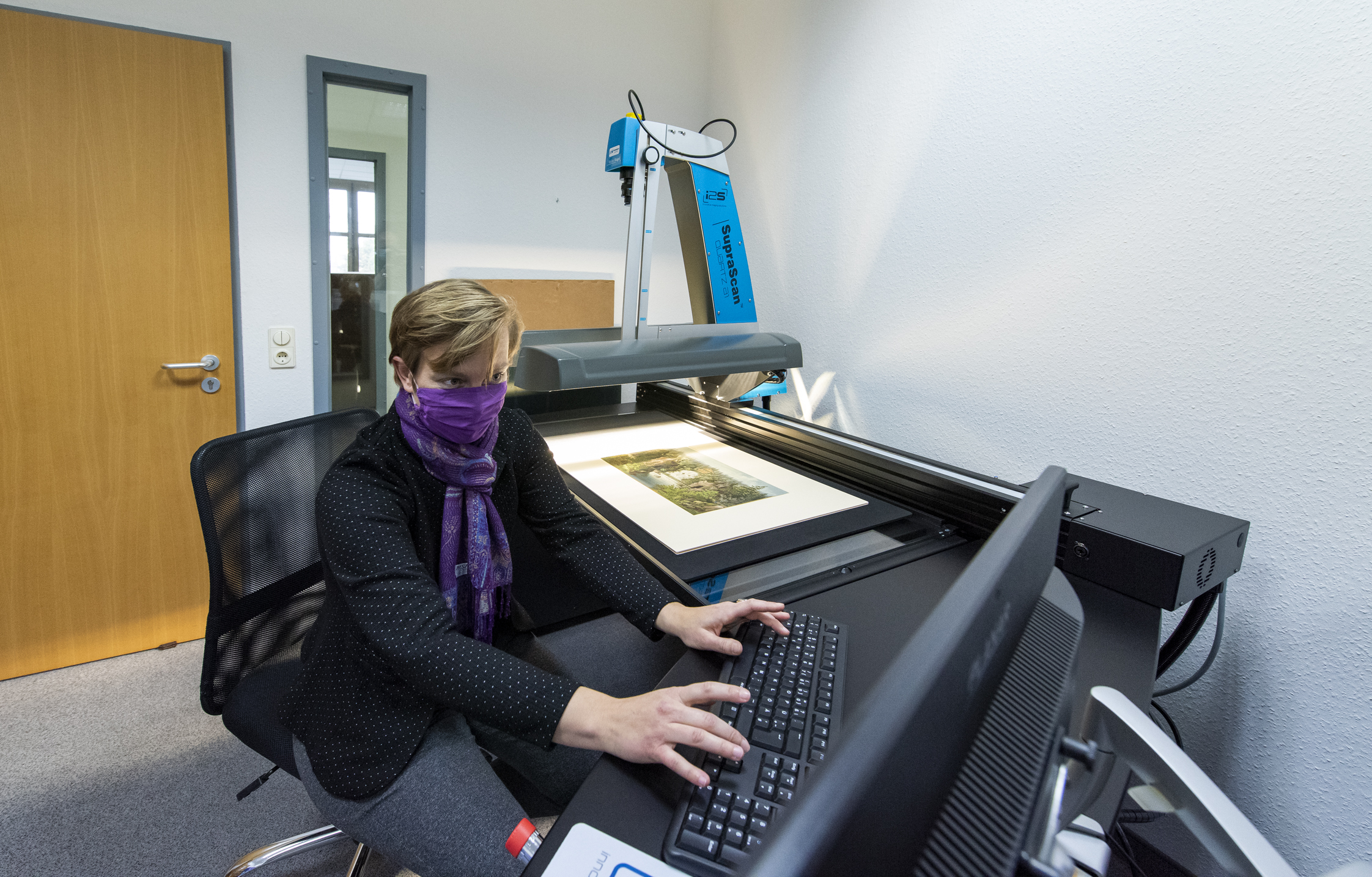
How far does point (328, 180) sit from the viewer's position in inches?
85.9

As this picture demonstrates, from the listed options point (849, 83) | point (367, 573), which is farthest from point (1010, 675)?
point (849, 83)

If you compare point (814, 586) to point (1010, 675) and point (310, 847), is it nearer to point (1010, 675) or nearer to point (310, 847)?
point (1010, 675)

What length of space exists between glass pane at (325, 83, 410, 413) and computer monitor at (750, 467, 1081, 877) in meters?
2.29

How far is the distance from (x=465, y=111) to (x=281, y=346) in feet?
3.49

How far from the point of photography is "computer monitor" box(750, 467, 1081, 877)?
0.22 metres

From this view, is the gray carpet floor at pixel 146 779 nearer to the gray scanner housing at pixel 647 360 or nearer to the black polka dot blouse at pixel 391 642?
the black polka dot blouse at pixel 391 642

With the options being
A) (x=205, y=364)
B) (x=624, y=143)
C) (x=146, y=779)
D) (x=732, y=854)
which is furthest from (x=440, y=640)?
(x=205, y=364)

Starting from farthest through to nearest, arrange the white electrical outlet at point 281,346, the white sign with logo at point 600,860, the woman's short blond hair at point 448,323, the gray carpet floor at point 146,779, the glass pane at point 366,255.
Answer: the glass pane at point 366,255
the white electrical outlet at point 281,346
the gray carpet floor at point 146,779
the woman's short blond hair at point 448,323
the white sign with logo at point 600,860

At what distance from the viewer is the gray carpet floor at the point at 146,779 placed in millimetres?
1347

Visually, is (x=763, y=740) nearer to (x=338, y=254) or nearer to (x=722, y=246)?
(x=722, y=246)

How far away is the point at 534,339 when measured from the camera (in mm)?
1422

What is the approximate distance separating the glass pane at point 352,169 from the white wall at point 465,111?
107mm

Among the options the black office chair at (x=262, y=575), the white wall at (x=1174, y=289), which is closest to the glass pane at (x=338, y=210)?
the black office chair at (x=262, y=575)

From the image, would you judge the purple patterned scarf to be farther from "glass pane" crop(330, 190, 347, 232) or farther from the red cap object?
"glass pane" crop(330, 190, 347, 232)
